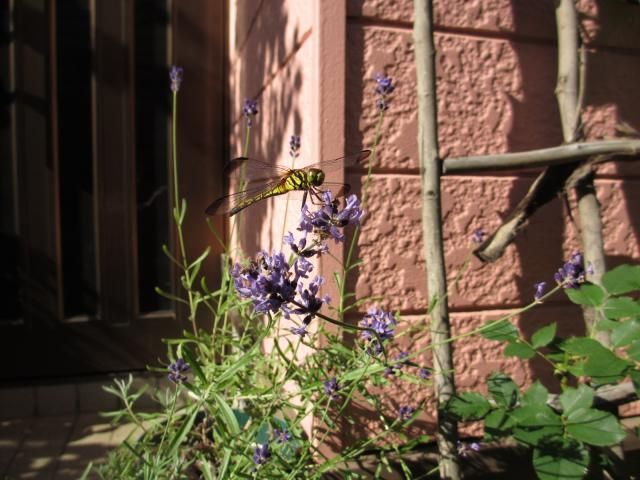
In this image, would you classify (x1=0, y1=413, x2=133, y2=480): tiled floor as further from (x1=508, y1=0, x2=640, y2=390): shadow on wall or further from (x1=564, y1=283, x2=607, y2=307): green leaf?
(x1=564, y1=283, x2=607, y2=307): green leaf

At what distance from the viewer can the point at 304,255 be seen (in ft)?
3.19

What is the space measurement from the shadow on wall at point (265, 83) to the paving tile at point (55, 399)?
114cm

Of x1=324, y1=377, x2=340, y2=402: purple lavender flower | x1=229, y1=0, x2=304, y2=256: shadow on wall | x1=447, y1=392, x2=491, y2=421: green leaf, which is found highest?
x1=229, y1=0, x2=304, y2=256: shadow on wall

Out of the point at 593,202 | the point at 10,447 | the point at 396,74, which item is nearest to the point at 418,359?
the point at 593,202

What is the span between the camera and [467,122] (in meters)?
1.92

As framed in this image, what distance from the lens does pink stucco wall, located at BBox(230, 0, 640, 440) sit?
1.79 metres

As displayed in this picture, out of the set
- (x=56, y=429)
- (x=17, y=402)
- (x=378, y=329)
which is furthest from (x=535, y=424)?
(x=17, y=402)

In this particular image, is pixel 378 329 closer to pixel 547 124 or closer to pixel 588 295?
pixel 588 295

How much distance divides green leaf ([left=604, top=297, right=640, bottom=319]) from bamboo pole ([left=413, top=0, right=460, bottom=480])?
42 centimetres

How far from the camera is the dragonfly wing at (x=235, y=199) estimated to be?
1.07 m

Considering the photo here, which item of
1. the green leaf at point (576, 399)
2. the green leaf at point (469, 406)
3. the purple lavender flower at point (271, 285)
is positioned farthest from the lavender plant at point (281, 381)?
the green leaf at point (576, 399)

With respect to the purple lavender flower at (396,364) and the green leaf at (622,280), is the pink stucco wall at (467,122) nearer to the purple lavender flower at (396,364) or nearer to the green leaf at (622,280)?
the purple lavender flower at (396,364)

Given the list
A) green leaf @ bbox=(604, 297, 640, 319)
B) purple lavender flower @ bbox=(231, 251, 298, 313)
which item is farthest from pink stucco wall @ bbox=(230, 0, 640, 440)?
purple lavender flower @ bbox=(231, 251, 298, 313)

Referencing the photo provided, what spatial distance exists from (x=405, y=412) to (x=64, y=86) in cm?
236
